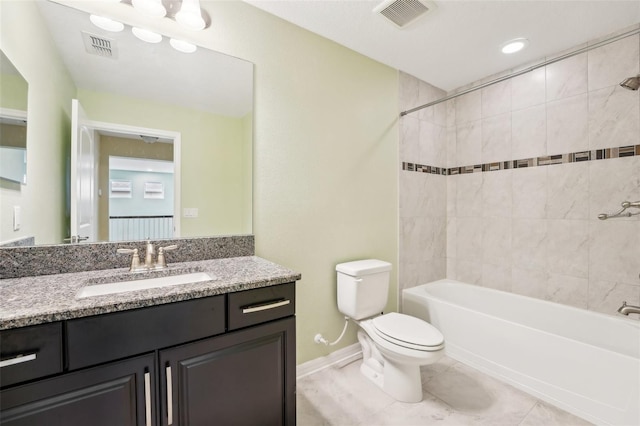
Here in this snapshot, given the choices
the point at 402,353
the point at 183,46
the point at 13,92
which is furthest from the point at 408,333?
the point at 13,92

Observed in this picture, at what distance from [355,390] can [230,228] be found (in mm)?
1319

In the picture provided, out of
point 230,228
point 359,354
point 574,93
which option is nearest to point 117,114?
point 230,228

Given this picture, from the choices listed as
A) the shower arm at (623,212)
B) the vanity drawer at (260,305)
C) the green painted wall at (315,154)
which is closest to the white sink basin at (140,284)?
the vanity drawer at (260,305)

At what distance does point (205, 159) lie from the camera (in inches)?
64.9

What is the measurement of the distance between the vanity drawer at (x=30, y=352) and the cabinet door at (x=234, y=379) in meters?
0.29

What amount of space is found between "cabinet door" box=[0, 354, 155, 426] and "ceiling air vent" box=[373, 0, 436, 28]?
210 cm

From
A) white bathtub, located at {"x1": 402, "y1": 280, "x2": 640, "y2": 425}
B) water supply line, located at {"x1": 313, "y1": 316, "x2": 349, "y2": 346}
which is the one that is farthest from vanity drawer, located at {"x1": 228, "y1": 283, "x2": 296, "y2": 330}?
white bathtub, located at {"x1": 402, "y1": 280, "x2": 640, "y2": 425}

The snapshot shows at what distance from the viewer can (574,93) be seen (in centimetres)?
215

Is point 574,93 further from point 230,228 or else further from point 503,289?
point 230,228

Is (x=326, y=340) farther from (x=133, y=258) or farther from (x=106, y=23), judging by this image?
(x=106, y=23)

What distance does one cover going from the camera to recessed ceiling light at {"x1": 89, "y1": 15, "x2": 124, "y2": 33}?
133cm

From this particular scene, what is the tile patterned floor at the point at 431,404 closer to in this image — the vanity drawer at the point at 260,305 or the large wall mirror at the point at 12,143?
the vanity drawer at the point at 260,305

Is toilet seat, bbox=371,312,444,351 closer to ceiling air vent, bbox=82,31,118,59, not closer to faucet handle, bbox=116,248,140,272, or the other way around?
faucet handle, bbox=116,248,140,272

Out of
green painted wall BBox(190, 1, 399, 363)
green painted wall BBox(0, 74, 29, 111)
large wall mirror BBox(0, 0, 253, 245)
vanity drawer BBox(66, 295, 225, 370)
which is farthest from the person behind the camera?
green painted wall BBox(190, 1, 399, 363)
